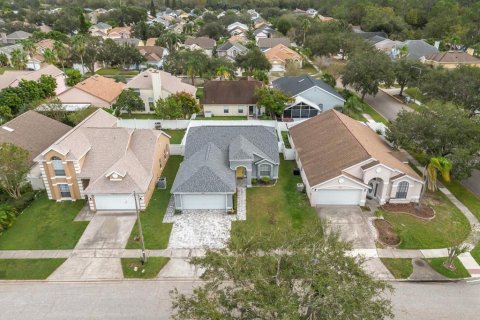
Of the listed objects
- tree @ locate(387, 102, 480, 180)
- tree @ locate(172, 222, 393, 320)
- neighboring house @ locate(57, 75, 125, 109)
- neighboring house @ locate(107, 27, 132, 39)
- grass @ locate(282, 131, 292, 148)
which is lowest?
neighboring house @ locate(107, 27, 132, 39)

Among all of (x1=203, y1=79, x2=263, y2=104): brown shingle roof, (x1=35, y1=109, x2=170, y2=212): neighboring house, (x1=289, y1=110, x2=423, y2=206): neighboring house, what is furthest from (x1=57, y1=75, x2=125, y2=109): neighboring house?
(x1=289, y1=110, x2=423, y2=206): neighboring house

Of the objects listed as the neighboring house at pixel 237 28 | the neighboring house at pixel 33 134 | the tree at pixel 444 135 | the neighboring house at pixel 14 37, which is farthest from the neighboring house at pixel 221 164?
the neighboring house at pixel 14 37

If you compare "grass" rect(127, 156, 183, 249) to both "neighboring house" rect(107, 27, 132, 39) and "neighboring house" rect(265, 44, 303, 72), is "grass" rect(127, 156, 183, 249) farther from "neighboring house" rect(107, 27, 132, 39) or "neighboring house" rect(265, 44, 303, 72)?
"neighboring house" rect(107, 27, 132, 39)

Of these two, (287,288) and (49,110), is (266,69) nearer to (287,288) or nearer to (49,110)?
(49,110)

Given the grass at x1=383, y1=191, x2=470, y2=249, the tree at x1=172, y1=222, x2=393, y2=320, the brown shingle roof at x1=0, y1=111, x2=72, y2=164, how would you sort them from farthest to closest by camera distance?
the brown shingle roof at x1=0, y1=111, x2=72, y2=164, the grass at x1=383, y1=191, x2=470, y2=249, the tree at x1=172, y1=222, x2=393, y2=320

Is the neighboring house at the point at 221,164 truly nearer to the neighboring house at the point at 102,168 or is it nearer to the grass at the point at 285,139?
the neighboring house at the point at 102,168

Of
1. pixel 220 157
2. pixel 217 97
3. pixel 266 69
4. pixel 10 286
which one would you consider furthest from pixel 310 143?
pixel 266 69

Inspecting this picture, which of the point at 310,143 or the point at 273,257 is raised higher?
the point at 273,257
